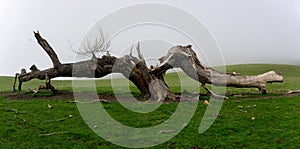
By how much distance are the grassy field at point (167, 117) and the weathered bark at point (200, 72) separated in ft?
4.07

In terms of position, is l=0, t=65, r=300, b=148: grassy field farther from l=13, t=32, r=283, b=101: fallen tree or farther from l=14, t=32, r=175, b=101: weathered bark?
l=14, t=32, r=175, b=101: weathered bark

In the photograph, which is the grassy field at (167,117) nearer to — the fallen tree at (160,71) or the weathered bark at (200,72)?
the weathered bark at (200,72)

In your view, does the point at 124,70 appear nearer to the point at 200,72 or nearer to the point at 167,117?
the point at 200,72

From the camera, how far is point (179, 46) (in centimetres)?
1836

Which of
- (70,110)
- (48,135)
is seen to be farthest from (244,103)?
(48,135)

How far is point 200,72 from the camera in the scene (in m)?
18.6

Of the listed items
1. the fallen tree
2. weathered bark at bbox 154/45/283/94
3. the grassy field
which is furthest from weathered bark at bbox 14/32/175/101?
the grassy field

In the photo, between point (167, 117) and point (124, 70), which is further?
point (124, 70)

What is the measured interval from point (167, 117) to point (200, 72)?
195 inches

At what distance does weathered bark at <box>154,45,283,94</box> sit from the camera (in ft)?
59.1

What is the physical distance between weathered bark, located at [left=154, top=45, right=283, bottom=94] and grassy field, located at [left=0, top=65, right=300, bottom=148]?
48.9 inches

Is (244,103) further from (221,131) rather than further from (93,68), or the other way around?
(93,68)

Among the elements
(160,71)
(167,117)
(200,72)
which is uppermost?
(160,71)

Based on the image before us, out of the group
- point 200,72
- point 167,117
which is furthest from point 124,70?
point 167,117
